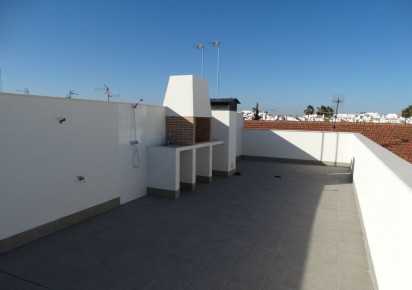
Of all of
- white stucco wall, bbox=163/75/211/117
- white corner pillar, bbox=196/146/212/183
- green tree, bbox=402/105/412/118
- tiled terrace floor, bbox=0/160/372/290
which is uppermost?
green tree, bbox=402/105/412/118

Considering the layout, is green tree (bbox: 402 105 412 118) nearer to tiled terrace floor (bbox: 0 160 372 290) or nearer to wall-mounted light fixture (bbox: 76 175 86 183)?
tiled terrace floor (bbox: 0 160 372 290)

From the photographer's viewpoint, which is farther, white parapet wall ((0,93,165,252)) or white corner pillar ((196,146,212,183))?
white corner pillar ((196,146,212,183))

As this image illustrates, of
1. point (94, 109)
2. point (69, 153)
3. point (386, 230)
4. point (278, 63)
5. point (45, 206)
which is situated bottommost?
point (45, 206)

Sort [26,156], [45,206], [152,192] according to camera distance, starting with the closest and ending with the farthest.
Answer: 1. [26,156]
2. [45,206]
3. [152,192]

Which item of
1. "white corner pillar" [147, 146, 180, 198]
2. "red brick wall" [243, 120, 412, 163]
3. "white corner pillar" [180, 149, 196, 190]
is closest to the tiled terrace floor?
"white corner pillar" [147, 146, 180, 198]

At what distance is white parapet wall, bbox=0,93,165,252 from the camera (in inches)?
168

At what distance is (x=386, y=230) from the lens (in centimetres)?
302

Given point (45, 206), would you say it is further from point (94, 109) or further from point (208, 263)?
point (208, 263)

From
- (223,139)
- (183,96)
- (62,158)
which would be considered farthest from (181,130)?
(62,158)

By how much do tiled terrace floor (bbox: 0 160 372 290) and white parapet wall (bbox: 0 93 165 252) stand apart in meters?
0.47

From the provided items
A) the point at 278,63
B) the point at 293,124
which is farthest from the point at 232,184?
the point at 278,63

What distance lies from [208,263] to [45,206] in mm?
3319

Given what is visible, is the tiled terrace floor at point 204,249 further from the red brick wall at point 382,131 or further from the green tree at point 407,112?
the green tree at point 407,112

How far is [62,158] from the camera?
514 centimetres
